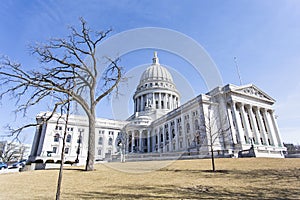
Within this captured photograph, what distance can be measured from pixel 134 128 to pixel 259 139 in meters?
40.0

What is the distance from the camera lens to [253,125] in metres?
46.5

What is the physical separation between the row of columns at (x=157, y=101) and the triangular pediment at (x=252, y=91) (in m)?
36.9

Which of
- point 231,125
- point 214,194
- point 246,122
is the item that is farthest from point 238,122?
point 214,194

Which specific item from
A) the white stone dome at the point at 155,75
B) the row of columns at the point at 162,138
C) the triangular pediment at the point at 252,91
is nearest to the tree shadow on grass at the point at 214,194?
the row of columns at the point at 162,138

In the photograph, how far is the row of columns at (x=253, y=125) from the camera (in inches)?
1696

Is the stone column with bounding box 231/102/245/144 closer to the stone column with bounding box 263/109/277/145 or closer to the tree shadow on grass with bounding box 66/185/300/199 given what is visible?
the stone column with bounding box 263/109/277/145

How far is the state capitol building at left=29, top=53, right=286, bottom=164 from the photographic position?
125ft

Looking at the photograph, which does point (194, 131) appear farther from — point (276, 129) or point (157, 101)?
point (157, 101)

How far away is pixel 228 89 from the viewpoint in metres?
45.8

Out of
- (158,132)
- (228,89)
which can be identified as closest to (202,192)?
(228,89)

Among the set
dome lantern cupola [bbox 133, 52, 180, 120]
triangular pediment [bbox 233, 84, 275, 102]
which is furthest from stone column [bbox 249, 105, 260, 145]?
dome lantern cupola [bbox 133, 52, 180, 120]

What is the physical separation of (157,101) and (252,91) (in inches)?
1616

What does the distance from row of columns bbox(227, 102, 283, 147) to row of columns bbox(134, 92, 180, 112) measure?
37.3 metres

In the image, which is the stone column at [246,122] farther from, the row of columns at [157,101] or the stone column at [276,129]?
the row of columns at [157,101]
